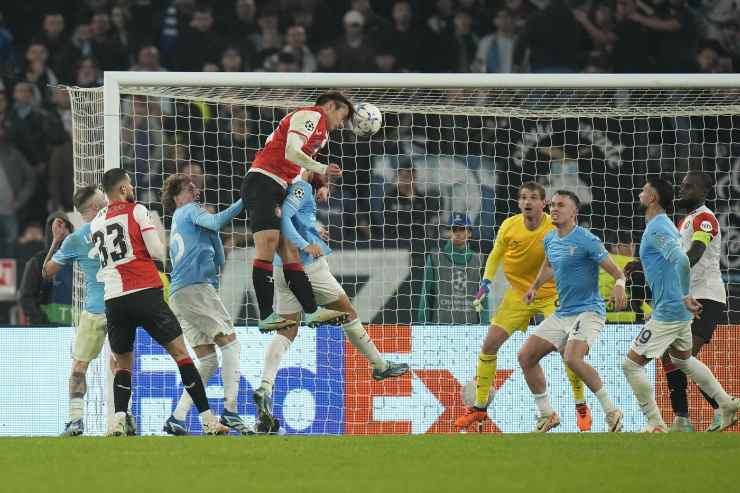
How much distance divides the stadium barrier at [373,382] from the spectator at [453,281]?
306mm

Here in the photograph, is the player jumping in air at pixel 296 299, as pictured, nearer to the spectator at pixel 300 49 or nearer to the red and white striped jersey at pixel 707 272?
the red and white striped jersey at pixel 707 272

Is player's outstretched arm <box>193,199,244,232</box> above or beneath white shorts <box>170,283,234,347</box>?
above

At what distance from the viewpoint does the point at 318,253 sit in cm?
993

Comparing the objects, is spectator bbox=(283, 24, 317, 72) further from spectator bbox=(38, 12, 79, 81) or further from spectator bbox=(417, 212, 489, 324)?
spectator bbox=(417, 212, 489, 324)

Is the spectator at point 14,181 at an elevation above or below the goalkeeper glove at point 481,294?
above

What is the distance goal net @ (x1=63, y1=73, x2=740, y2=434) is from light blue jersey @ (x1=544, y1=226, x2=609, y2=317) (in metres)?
1.78

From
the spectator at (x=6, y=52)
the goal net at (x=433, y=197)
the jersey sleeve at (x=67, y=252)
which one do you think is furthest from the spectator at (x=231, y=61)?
the jersey sleeve at (x=67, y=252)

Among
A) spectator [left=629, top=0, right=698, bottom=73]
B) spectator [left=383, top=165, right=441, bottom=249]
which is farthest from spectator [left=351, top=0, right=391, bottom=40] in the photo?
spectator [left=383, top=165, right=441, bottom=249]

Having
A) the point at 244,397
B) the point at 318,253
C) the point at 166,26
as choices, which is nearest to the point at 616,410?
the point at 318,253

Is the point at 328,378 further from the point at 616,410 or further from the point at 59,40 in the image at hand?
the point at 59,40

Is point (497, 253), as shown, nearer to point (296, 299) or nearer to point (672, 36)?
point (296, 299)

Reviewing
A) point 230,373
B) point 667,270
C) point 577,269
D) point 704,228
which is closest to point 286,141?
point 230,373

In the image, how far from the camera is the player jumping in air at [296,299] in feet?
33.0

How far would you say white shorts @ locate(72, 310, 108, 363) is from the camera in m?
10.6
